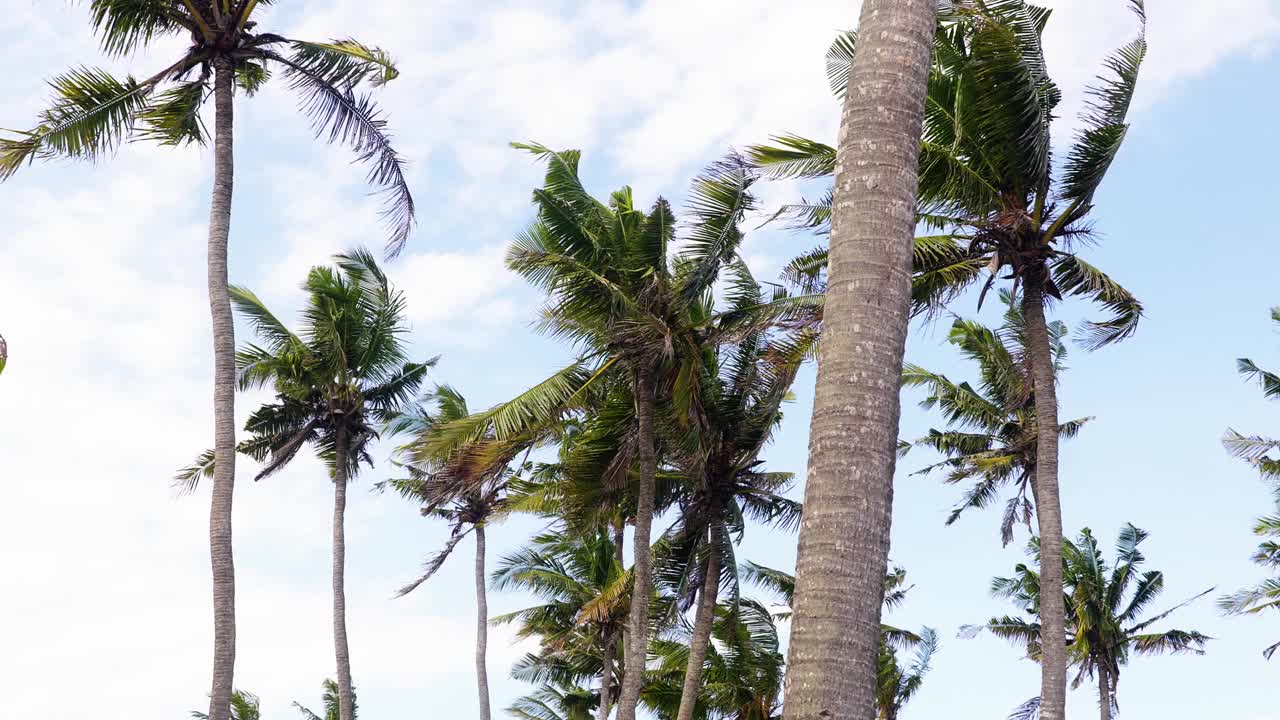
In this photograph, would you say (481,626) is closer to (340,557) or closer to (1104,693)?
(340,557)

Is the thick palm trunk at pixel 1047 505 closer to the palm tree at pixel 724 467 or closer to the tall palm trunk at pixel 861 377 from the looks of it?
the palm tree at pixel 724 467

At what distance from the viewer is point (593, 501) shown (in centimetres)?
2159

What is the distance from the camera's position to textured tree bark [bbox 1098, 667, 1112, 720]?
1244 inches

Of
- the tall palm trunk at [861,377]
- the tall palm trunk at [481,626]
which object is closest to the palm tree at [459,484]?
the tall palm trunk at [481,626]

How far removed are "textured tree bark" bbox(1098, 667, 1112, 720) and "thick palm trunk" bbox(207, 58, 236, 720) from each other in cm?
2430

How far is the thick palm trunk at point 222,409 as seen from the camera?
14086 mm

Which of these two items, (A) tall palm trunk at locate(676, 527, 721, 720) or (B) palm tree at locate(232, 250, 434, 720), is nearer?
(A) tall palm trunk at locate(676, 527, 721, 720)

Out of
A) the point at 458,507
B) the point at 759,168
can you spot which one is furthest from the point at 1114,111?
the point at 458,507

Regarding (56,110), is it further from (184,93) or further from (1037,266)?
(1037,266)

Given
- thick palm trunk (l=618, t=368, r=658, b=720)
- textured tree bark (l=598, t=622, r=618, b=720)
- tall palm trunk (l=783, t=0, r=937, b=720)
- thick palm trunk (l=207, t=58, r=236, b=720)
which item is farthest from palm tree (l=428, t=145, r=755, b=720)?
tall palm trunk (l=783, t=0, r=937, b=720)

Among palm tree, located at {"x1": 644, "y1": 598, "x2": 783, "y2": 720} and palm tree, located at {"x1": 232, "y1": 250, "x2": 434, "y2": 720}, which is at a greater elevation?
palm tree, located at {"x1": 232, "y1": 250, "x2": 434, "y2": 720}

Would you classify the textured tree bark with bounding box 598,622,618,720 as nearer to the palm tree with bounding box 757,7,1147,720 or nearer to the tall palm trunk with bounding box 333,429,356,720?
the tall palm trunk with bounding box 333,429,356,720

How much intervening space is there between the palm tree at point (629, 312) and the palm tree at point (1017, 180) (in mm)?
1734

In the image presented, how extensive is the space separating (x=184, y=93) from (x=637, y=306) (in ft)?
22.9
